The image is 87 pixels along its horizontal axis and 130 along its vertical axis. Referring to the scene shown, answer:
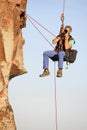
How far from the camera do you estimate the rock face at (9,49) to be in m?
24.0

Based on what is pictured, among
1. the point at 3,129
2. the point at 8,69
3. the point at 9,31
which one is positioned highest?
the point at 9,31

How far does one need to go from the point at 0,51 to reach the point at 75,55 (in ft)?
12.7

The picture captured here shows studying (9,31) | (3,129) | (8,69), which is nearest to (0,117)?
(3,129)

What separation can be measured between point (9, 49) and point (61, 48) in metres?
3.43

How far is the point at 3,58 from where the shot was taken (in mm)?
24203

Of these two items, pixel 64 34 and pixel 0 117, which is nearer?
pixel 64 34

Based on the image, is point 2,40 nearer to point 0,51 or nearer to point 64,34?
point 0,51

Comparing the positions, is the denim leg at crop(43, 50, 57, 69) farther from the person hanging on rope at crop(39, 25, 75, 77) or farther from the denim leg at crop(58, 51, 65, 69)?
the denim leg at crop(58, 51, 65, 69)

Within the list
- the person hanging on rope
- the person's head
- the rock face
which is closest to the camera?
the person hanging on rope

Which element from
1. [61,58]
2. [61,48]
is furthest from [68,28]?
[61,58]

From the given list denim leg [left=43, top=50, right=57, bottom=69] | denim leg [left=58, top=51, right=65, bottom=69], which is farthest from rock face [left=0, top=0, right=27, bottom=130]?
denim leg [left=58, top=51, right=65, bottom=69]

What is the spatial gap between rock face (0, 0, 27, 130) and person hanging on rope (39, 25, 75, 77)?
3.16 metres

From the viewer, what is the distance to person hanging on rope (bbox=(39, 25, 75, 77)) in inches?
842

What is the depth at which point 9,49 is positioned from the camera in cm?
2434
